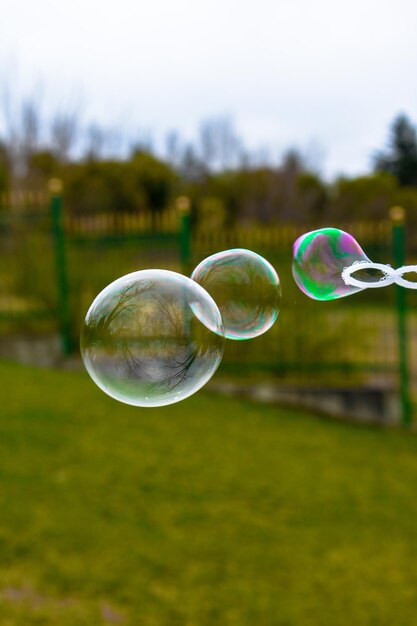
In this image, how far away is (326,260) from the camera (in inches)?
106

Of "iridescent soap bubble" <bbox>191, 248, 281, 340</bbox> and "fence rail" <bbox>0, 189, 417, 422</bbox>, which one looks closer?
"iridescent soap bubble" <bbox>191, 248, 281, 340</bbox>

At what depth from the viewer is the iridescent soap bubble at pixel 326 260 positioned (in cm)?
264

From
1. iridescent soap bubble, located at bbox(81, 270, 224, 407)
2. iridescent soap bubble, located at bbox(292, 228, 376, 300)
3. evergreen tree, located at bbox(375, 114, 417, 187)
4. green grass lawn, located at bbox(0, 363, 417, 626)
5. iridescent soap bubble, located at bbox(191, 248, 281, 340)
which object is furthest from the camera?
evergreen tree, located at bbox(375, 114, 417, 187)

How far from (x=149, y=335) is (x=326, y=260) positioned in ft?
2.23

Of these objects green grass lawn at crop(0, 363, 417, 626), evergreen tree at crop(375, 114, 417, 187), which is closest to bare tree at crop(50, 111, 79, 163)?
evergreen tree at crop(375, 114, 417, 187)

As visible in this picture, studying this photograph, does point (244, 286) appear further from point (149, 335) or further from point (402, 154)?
point (402, 154)

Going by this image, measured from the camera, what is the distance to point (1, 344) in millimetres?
9914

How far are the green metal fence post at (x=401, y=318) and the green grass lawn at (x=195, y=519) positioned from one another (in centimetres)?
77

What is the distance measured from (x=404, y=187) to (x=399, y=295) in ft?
70.0

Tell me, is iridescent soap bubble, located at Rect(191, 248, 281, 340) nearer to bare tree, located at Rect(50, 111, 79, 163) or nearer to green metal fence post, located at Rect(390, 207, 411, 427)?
green metal fence post, located at Rect(390, 207, 411, 427)

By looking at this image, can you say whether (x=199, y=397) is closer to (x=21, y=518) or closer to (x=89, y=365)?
(x=21, y=518)

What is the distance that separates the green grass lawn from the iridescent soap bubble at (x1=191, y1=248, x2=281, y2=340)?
2.12 meters

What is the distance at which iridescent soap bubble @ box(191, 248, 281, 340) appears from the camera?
2758mm

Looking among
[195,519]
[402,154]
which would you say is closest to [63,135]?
[402,154]
